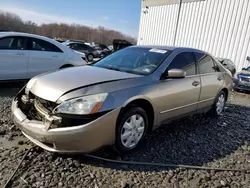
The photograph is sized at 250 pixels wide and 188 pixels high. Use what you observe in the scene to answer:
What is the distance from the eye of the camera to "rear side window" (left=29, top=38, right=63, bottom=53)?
6.42 metres

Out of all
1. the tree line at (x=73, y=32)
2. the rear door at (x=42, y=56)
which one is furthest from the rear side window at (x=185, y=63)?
the tree line at (x=73, y=32)

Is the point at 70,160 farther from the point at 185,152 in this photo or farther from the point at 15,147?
the point at 185,152

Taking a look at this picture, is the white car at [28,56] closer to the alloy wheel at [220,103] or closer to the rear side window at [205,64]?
the rear side window at [205,64]

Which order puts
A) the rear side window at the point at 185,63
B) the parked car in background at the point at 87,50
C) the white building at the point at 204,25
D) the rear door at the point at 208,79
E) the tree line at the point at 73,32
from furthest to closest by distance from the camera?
the tree line at the point at 73,32 < the parked car in background at the point at 87,50 < the white building at the point at 204,25 < the rear door at the point at 208,79 < the rear side window at the point at 185,63

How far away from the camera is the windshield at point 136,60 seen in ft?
12.1

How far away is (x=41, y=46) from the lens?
A: 6633 mm

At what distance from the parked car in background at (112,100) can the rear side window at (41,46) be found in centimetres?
299

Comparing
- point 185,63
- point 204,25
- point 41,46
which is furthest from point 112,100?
point 204,25

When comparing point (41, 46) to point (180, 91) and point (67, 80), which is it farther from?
point (180, 91)

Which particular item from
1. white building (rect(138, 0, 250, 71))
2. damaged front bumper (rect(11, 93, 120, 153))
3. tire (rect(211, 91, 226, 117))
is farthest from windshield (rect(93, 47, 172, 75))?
white building (rect(138, 0, 250, 71))

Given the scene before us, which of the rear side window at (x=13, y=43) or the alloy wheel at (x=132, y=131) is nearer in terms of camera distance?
the alloy wheel at (x=132, y=131)

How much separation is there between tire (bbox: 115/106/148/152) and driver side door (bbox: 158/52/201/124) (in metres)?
0.40

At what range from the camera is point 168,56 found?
3877mm

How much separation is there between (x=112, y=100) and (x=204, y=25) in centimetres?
1516
